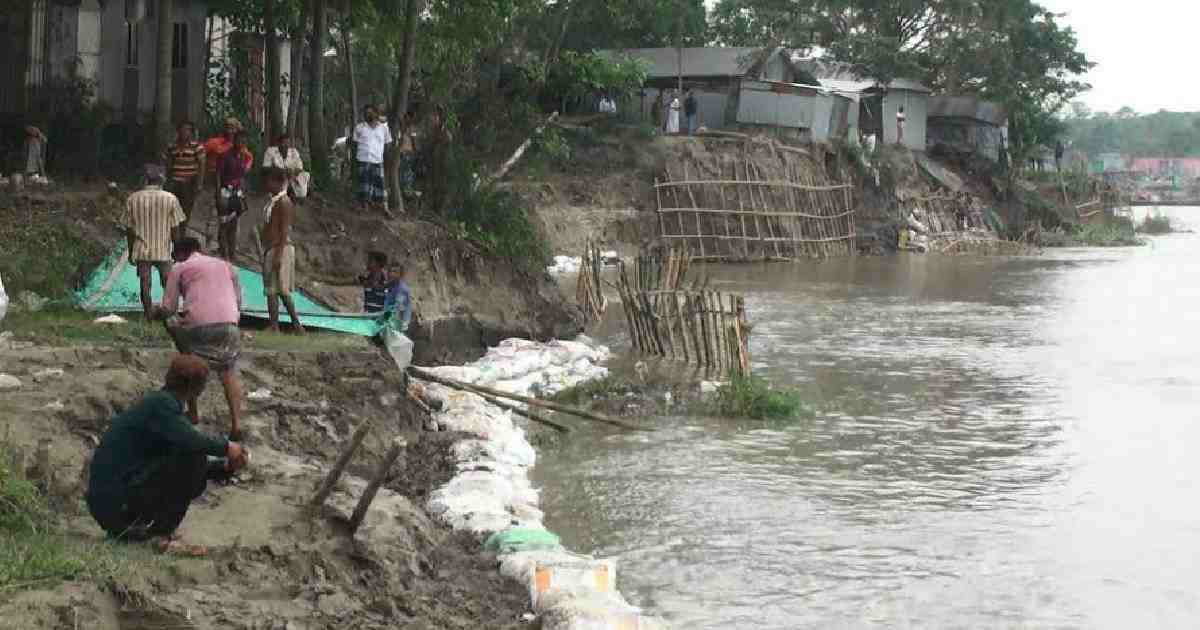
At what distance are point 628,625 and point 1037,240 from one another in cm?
3887

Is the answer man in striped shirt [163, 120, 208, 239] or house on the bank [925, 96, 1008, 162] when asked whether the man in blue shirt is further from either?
house on the bank [925, 96, 1008, 162]

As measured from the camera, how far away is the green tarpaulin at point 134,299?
1211 centimetres

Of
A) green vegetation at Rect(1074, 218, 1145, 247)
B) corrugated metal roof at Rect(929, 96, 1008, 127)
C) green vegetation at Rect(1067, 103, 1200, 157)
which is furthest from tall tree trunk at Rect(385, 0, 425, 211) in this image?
green vegetation at Rect(1067, 103, 1200, 157)

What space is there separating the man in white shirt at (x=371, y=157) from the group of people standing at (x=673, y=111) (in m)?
19.3

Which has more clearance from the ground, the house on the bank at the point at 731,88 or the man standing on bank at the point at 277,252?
the house on the bank at the point at 731,88

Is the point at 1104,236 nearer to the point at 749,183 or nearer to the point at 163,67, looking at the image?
the point at 749,183

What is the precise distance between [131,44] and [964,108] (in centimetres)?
3113

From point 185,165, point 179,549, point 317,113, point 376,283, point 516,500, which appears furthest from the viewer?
point 317,113

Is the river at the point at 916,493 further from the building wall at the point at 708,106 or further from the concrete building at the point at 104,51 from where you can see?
the building wall at the point at 708,106

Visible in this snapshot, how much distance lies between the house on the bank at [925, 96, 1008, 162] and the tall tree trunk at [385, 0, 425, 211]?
99.3 feet

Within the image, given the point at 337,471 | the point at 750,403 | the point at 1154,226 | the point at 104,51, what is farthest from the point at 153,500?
the point at 1154,226

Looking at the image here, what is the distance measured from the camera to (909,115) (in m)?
43.6

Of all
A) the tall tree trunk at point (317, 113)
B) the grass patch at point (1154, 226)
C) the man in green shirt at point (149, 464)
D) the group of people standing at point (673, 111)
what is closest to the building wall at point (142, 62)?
the tall tree trunk at point (317, 113)

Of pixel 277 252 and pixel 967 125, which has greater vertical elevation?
pixel 967 125
